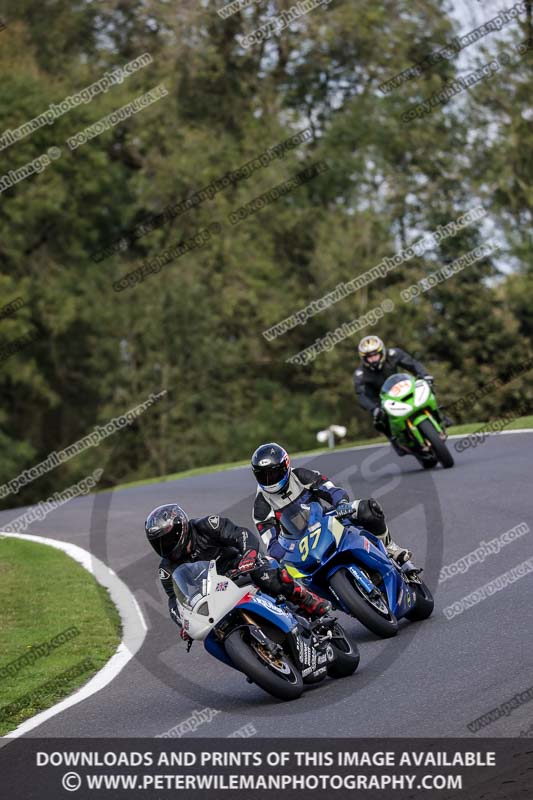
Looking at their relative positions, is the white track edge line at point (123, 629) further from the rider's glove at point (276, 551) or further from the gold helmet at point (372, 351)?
the gold helmet at point (372, 351)

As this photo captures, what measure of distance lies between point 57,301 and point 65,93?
799cm

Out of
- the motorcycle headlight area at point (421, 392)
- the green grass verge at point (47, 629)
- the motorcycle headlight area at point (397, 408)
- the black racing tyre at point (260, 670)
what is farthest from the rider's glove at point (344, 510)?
the motorcycle headlight area at point (421, 392)

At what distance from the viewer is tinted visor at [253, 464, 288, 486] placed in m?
9.58

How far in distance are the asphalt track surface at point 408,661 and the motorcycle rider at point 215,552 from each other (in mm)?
624

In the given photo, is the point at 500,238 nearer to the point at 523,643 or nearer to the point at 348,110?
the point at 348,110

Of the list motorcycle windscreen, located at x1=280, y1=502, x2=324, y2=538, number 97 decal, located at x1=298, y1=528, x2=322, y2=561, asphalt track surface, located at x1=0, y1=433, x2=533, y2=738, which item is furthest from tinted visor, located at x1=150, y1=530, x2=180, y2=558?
motorcycle windscreen, located at x1=280, y1=502, x2=324, y2=538

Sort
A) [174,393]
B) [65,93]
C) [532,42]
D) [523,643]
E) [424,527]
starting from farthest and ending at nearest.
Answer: [65,93] < [174,393] < [532,42] < [424,527] < [523,643]

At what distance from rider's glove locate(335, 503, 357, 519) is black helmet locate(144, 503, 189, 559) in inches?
55.7

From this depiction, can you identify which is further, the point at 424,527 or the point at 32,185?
the point at 32,185

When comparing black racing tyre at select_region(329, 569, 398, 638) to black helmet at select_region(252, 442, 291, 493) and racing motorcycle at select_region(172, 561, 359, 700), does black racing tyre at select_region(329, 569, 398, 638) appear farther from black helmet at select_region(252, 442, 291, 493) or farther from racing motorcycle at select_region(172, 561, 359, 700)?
black helmet at select_region(252, 442, 291, 493)

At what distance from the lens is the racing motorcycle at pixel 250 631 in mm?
8125

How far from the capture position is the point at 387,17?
51.3m

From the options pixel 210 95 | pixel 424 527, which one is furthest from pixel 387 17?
pixel 424 527

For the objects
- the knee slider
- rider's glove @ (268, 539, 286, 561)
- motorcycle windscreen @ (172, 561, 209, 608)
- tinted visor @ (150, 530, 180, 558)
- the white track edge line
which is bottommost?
the white track edge line
